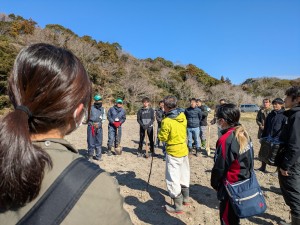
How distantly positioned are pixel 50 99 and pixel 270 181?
6.01 m

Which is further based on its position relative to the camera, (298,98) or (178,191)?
(178,191)

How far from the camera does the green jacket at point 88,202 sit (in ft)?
2.60

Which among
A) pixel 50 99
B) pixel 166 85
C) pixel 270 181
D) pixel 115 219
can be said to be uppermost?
pixel 166 85

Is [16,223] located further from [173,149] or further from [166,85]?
[166,85]

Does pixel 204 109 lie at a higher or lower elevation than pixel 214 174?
higher

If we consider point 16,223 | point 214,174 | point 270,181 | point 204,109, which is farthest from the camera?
point 204,109

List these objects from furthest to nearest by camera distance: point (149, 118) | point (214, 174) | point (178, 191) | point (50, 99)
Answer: point (149, 118) < point (178, 191) < point (214, 174) < point (50, 99)

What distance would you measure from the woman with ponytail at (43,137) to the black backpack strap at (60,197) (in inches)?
0.5

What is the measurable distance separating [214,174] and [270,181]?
12.1 feet

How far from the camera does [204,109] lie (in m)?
8.80

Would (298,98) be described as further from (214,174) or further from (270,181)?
(270,181)

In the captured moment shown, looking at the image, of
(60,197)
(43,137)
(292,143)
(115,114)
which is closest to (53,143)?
(43,137)

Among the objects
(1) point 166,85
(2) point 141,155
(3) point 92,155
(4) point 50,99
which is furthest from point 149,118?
(1) point 166,85

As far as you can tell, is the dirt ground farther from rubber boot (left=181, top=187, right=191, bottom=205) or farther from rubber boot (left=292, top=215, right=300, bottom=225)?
rubber boot (left=292, top=215, right=300, bottom=225)
